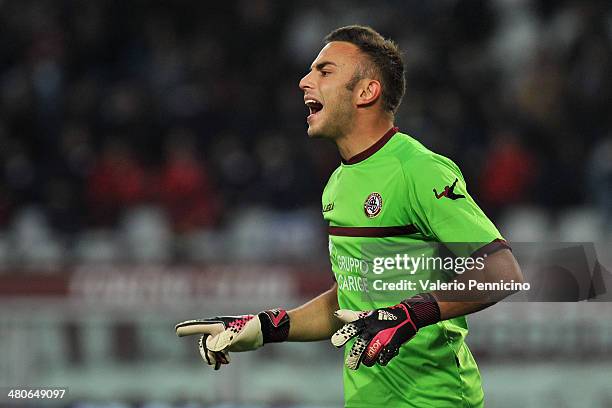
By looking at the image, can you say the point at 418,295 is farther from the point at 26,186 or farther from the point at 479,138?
the point at 26,186

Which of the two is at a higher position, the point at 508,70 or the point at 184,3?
the point at 184,3

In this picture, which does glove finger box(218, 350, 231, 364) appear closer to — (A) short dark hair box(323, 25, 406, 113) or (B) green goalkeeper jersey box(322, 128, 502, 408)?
(B) green goalkeeper jersey box(322, 128, 502, 408)

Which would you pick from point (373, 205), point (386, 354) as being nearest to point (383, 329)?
point (386, 354)

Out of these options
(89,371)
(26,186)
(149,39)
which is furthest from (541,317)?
(149,39)

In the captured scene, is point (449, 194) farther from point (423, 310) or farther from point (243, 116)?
point (243, 116)

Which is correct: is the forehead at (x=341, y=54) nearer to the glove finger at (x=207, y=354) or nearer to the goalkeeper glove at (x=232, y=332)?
the goalkeeper glove at (x=232, y=332)

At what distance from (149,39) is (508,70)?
4059 millimetres

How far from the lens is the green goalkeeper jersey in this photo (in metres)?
3.70

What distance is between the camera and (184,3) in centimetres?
1317

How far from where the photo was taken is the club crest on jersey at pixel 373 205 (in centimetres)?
385

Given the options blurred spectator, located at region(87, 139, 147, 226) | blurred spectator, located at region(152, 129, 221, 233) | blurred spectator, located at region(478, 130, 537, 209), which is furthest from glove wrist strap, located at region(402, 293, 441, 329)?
blurred spectator, located at region(87, 139, 147, 226)

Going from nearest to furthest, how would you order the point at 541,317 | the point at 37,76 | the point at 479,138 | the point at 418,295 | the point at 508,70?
the point at 418,295 → the point at 541,317 → the point at 479,138 → the point at 508,70 → the point at 37,76

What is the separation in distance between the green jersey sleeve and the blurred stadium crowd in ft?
19.8

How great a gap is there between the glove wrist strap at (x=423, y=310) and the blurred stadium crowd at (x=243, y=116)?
6.25 m
